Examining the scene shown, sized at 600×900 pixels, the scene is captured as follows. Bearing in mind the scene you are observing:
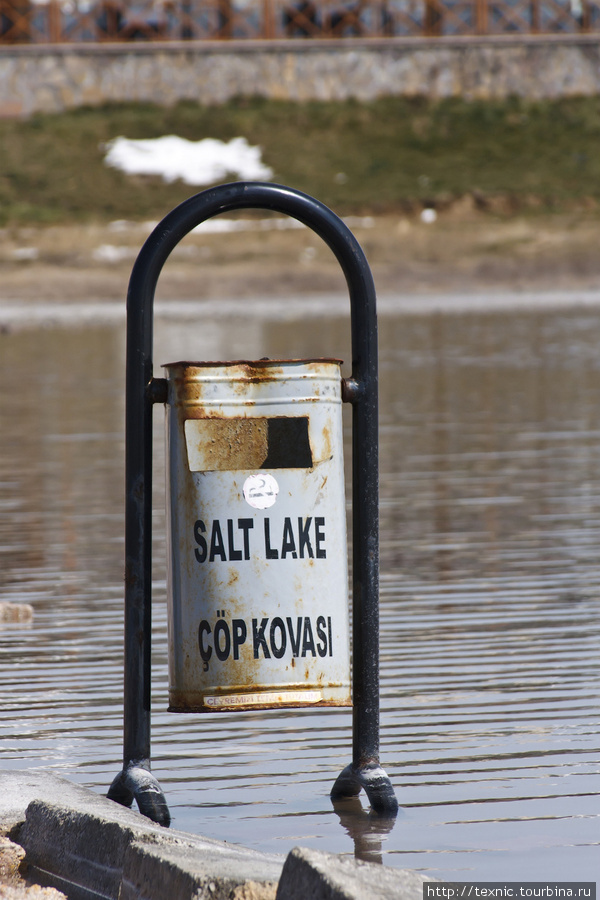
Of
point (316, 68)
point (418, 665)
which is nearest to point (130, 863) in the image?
point (418, 665)

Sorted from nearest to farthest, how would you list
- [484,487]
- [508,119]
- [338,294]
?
[484,487] < [338,294] < [508,119]

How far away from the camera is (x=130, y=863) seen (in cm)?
→ 363

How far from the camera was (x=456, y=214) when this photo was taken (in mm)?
46156

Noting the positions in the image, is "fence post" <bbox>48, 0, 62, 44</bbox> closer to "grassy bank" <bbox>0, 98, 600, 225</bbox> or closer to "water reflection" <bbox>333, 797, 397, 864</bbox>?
"grassy bank" <bbox>0, 98, 600, 225</bbox>

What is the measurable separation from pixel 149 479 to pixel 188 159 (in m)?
48.5

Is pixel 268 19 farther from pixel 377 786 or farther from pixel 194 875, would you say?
pixel 194 875

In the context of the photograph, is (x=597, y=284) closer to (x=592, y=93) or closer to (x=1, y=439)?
(x=592, y=93)

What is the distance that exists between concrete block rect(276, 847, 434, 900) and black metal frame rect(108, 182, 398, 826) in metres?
0.97

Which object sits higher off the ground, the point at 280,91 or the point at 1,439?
the point at 280,91

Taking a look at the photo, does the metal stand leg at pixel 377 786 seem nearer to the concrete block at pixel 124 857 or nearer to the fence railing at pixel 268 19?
the concrete block at pixel 124 857

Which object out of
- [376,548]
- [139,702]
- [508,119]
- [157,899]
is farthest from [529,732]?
[508,119]

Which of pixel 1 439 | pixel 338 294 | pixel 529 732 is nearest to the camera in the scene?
pixel 529 732

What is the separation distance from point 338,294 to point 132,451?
111ft

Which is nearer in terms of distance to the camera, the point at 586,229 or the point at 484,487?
the point at 484,487
